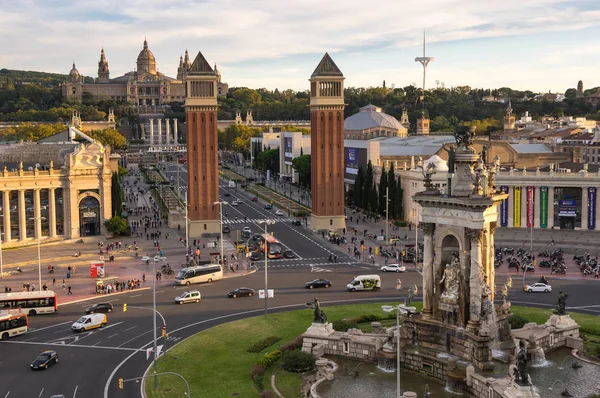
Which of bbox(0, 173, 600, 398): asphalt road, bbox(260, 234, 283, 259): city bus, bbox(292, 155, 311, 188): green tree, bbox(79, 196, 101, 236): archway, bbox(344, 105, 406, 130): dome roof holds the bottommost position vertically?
bbox(0, 173, 600, 398): asphalt road

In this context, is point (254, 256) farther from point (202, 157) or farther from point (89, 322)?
point (89, 322)

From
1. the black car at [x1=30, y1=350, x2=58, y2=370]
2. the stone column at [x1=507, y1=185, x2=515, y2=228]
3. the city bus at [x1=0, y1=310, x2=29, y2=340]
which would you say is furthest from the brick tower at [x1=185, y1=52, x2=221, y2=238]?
the black car at [x1=30, y1=350, x2=58, y2=370]

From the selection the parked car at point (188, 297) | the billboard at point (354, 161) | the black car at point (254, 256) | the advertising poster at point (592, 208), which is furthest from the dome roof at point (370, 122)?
the parked car at point (188, 297)

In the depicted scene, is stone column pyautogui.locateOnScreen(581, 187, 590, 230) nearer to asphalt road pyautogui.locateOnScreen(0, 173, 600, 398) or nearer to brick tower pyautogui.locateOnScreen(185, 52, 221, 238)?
asphalt road pyautogui.locateOnScreen(0, 173, 600, 398)

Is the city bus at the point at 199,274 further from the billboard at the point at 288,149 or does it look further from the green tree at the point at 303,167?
the billboard at the point at 288,149

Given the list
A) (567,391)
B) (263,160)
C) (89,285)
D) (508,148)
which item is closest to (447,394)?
(567,391)

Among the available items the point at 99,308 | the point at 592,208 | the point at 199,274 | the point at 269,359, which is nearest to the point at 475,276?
the point at 269,359
